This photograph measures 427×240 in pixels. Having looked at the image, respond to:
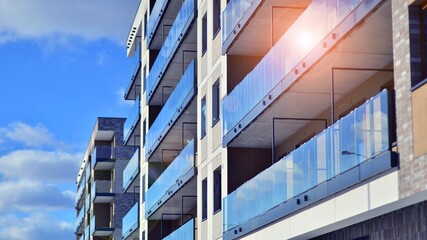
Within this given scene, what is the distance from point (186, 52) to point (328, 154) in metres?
22.7

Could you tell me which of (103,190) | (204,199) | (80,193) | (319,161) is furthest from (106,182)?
(319,161)

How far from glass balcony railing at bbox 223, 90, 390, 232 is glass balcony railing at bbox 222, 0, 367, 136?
2118 mm

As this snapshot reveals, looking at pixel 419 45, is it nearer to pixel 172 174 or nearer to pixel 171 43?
pixel 172 174

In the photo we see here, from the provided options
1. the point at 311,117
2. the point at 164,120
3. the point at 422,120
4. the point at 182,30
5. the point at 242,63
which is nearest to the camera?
the point at 422,120

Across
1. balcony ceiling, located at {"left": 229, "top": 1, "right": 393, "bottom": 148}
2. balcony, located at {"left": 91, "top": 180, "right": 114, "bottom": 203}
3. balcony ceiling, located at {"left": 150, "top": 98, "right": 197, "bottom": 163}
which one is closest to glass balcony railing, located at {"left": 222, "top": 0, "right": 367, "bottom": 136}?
balcony ceiling, located at {"left": 229, "top": 1, "right": 393, "bottom": 148}

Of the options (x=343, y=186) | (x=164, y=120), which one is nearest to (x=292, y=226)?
(x=343, y=186)

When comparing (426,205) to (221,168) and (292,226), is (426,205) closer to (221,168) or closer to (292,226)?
(292,226)

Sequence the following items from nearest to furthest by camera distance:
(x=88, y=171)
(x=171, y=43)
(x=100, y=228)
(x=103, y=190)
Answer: (x=171, y=43), (x=100, y=228), (x=103, y=190), (x=88, y=171)

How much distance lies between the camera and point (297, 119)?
29.2 meters

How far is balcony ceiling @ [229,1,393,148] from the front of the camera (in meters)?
20.8

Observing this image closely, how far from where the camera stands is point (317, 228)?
896 inches

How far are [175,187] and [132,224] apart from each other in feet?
50.5

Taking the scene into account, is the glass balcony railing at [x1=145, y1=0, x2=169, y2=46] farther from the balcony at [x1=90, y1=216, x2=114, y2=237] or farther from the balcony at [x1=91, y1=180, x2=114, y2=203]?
the balcony at [x1=90, y1=216, x2=114, y2=237]

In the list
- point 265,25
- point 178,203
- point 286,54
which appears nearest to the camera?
point 286,54
